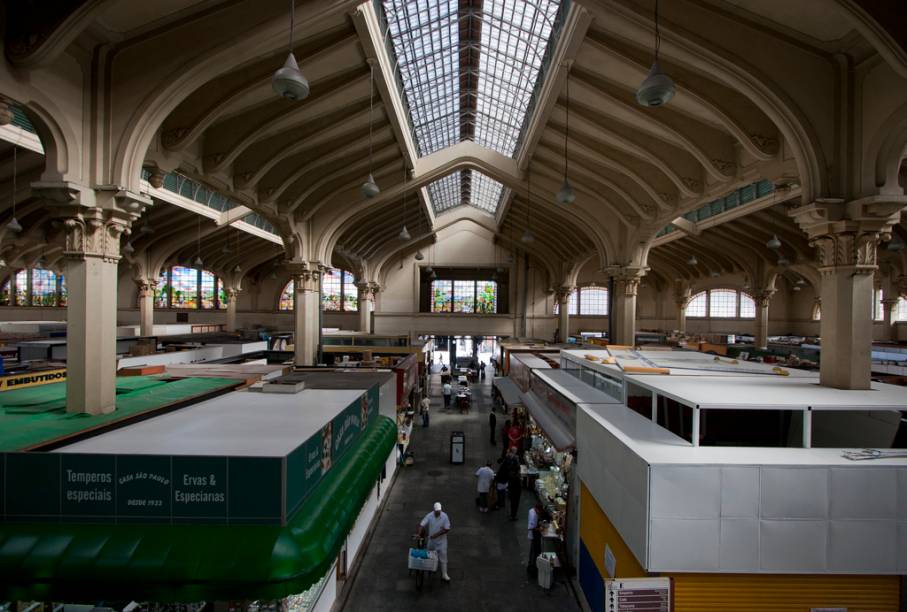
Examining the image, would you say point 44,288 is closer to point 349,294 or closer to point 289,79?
point 349,294

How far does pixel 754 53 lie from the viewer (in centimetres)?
698

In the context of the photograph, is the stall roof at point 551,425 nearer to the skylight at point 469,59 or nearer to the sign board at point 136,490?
the sign board at point 136,490

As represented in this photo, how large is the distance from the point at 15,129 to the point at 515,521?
42.2 feet

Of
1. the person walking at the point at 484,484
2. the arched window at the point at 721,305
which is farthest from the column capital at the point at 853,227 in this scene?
the arched window at the point at 721,305

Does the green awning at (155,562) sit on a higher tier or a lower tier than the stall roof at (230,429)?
lower

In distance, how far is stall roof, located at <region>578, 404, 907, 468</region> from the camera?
445 cm

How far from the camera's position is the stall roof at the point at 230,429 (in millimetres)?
4277

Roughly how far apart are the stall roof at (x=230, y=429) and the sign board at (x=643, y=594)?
317 cm

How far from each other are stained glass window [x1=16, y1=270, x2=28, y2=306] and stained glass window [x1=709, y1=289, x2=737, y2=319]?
1737 inches

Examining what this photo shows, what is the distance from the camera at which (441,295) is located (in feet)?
105

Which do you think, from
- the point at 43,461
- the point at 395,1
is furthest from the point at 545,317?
the point at 43,461

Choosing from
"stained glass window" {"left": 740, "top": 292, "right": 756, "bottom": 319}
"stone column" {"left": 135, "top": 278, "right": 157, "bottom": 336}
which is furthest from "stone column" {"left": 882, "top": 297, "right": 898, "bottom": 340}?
"stone column" {"left": 135, "top": 278, "right": 157, "bottom": 336}

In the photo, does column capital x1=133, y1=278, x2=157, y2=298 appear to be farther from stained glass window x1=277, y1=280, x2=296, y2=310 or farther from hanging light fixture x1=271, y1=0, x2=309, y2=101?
hanging light fixture x1=271, y1=0, x2=309, y2=101

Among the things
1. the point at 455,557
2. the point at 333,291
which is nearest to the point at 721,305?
the point at 333,291
